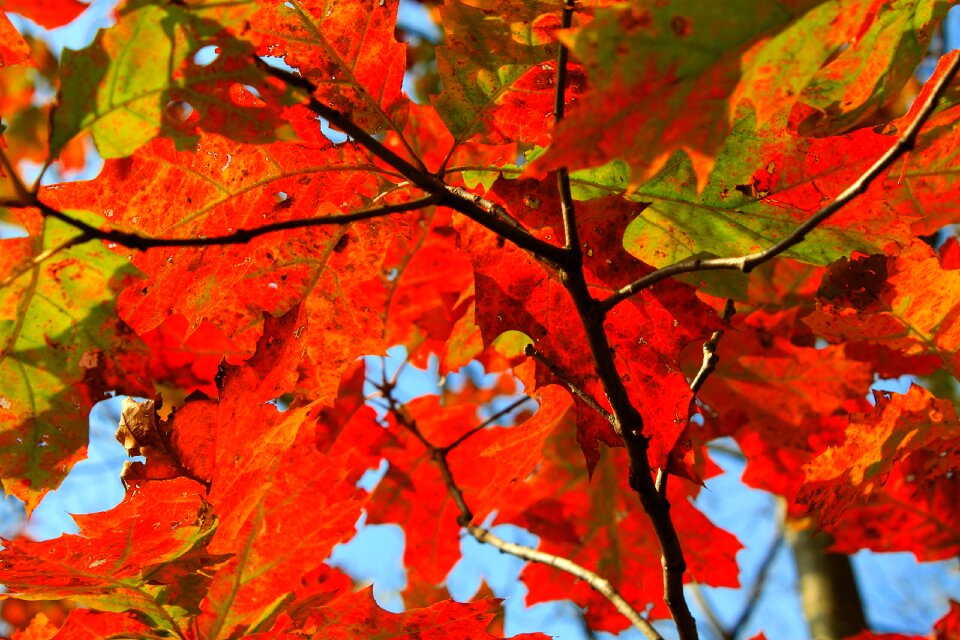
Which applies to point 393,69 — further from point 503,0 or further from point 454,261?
point 454,261

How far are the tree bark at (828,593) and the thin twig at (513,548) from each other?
1.20m

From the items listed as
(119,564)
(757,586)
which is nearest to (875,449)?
(119,564)

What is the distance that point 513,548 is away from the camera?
55.1 inches

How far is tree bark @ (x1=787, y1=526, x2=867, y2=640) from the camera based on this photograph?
7.72 feet

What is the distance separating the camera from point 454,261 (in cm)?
163

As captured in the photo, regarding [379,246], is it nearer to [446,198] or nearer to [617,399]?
[446,198]

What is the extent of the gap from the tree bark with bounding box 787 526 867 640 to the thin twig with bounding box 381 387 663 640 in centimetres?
120

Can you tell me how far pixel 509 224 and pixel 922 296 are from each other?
66cm

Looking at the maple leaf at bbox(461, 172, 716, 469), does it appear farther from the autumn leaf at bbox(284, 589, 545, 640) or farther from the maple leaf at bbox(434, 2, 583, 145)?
the autumn leaf at bbox(284, 589, 545, 640)

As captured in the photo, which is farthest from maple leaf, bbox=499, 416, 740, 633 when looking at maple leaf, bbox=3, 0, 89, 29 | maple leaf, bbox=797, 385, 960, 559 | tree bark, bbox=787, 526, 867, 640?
maple leaf, bbox=3, 0, 89, 29

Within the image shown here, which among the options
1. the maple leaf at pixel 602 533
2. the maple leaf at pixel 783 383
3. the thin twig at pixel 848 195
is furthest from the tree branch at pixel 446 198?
the maple leaf at pixel 602 533

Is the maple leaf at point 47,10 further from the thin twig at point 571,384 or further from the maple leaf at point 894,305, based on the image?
the maple leaf at point 894,305

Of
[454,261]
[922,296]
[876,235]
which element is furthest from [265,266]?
[922,296]

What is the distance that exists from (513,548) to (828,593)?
149 centimetres
